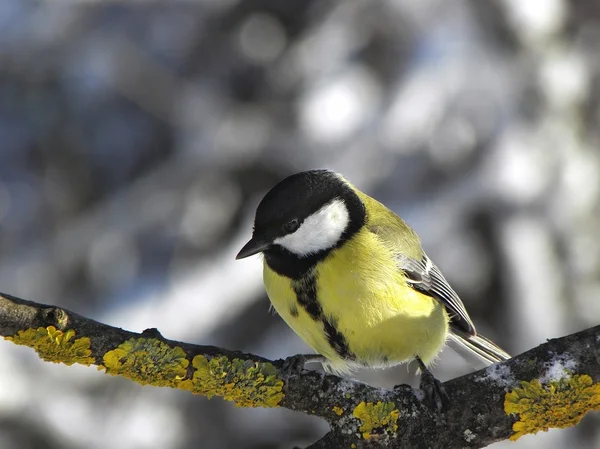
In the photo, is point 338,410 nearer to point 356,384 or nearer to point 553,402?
point 356,384

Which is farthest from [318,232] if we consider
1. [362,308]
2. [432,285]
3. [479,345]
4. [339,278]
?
[479,345]

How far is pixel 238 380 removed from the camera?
2014 millimetres

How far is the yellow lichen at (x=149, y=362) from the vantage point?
194 cm

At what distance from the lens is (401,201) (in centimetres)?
543

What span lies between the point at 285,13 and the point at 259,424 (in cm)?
305

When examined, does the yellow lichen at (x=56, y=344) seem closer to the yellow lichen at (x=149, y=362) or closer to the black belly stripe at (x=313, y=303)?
the yellow lichen at (x=149, y=362)

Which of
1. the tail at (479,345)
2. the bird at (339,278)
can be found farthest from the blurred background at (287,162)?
the bird at (339,278)

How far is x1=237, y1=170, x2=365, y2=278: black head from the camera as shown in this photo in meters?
2.61

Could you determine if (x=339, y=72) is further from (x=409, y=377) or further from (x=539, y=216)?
(x=409, y=377)

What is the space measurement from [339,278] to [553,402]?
88 cm

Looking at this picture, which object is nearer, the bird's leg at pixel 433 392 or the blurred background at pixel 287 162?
the bird's leg at pixel 433 392

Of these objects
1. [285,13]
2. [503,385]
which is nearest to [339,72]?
[285,13]

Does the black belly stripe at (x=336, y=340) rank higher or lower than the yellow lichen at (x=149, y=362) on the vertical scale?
higher

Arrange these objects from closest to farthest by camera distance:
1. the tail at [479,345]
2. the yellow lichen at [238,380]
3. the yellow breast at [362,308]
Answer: the yellow lichen at [238,380] < the yellow breast at [362,308] < the tail at [479,345]
